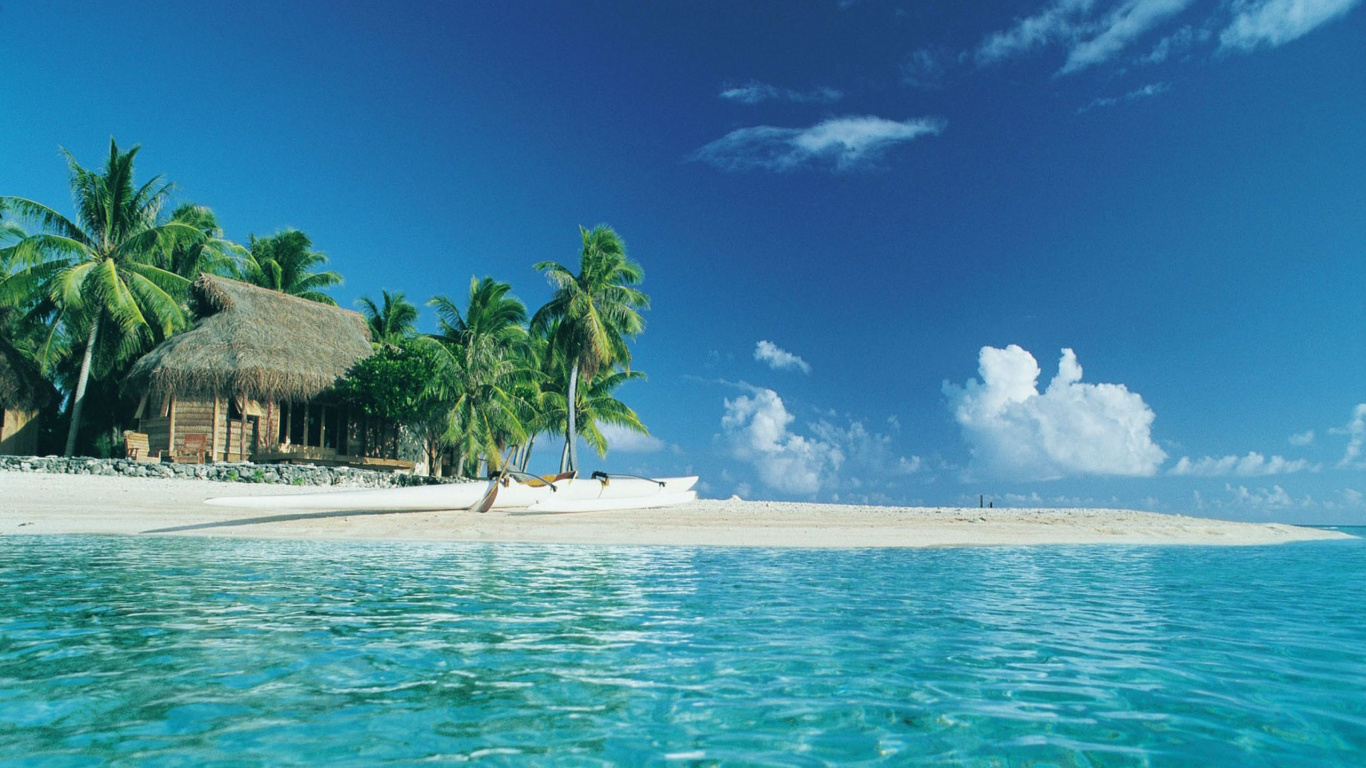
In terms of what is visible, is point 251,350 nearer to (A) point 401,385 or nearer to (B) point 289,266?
(A) point 401,385

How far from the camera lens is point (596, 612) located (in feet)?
18.8

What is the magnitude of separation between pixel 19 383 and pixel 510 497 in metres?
20.2

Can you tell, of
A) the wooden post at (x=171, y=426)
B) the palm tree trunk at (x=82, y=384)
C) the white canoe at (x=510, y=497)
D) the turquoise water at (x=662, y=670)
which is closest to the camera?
the turquoise water at (x=662, y=670)

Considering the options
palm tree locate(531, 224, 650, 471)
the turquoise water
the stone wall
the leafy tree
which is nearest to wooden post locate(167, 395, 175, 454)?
the stone wall

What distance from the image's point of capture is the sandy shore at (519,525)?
1238cm

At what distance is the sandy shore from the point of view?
12.4 metres

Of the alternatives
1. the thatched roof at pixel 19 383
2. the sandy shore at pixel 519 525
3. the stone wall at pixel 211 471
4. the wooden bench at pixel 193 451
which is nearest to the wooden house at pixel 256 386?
the wooden bench at pixel 193 451

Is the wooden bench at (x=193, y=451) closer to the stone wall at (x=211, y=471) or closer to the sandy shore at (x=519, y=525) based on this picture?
the stone wall at (x=211, y=471)

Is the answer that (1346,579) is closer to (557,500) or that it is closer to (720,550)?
(720,550)

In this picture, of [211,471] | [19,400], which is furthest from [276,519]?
[19,400]

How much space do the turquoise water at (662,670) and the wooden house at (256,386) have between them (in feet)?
58.3

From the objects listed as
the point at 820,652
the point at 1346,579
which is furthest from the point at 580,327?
the point at 820,652

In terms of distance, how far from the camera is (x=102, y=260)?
968 inches

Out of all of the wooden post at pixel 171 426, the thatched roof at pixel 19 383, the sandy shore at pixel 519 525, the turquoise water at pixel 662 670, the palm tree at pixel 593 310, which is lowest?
the sandy shore at pixel 519 525
